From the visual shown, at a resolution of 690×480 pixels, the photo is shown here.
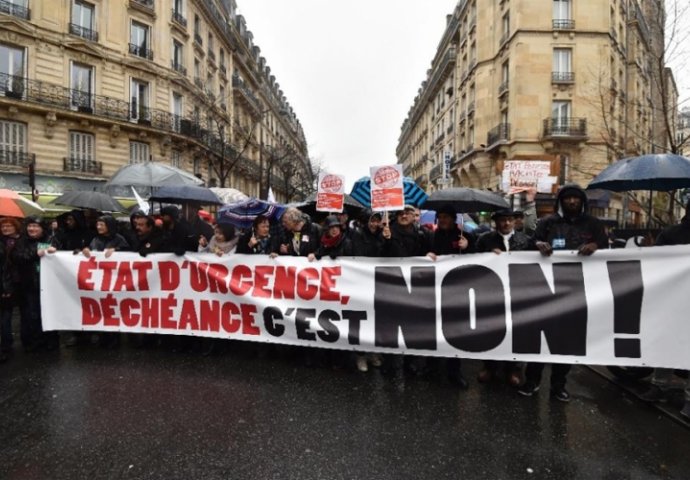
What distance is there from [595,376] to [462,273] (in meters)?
2.12

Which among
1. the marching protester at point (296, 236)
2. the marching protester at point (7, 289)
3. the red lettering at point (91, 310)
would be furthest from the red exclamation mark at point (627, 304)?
the marching protester at point (7, 289)

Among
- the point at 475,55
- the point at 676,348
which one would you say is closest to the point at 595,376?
the point at 676,348

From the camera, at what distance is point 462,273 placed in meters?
4.15

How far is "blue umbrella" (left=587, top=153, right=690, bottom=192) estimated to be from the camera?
433cm

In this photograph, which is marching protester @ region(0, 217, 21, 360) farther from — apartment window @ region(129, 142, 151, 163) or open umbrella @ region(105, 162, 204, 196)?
apartment window @ region(129, 142, 151, 163)

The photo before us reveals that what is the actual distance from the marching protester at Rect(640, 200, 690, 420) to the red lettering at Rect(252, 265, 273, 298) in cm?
397

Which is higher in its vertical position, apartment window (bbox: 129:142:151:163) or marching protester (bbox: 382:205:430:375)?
apartment window (bbox: 129:142:151:163)

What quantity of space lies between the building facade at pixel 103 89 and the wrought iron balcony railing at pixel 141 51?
6 cm

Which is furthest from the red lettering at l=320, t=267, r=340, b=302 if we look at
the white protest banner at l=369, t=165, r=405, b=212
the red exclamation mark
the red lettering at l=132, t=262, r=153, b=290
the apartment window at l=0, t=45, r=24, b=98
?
the apartment window at l=0, t=45, r=24, b=98

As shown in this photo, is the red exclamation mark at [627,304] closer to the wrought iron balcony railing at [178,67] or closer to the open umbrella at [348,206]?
the open umbrella at [348,206]

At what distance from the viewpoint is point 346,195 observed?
7629mm

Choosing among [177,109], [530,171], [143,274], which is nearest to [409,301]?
[143,274]

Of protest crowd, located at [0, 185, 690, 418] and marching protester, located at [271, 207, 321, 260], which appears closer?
protest crowd, located at [0, 185, 690, 418]

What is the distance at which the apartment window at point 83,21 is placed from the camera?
70.5ft
